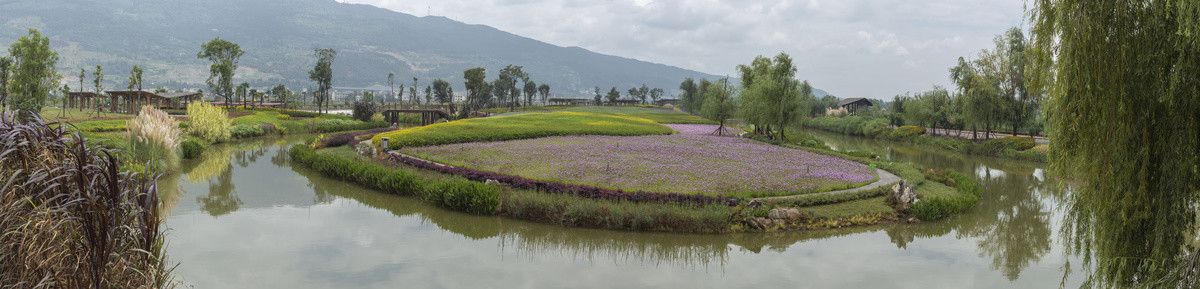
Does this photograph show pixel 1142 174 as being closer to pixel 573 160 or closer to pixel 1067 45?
pixel 1067 45

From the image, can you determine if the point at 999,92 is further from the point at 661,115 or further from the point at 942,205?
the point at 661,115

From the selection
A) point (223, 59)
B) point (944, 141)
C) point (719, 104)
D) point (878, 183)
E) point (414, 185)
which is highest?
point (223, 59)

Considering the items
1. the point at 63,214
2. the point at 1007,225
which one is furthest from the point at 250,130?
the point at 1007,225

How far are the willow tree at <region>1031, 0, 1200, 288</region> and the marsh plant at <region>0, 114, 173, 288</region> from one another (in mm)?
10389

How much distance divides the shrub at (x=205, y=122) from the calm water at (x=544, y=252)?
761 inches

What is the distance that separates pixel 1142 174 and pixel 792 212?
8416mm

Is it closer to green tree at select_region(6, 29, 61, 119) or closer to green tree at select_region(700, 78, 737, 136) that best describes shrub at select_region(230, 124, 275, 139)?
green tree at select_region(6, 29, 61, 119)

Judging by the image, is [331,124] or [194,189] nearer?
[194,189]

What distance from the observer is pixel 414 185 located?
1839cm

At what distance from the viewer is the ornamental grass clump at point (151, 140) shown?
20922mm

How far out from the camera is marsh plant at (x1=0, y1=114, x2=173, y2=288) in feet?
18.0

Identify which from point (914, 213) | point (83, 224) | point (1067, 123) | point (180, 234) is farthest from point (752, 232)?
point (180, 234)

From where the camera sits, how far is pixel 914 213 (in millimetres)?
16062

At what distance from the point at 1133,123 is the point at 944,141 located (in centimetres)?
4291
